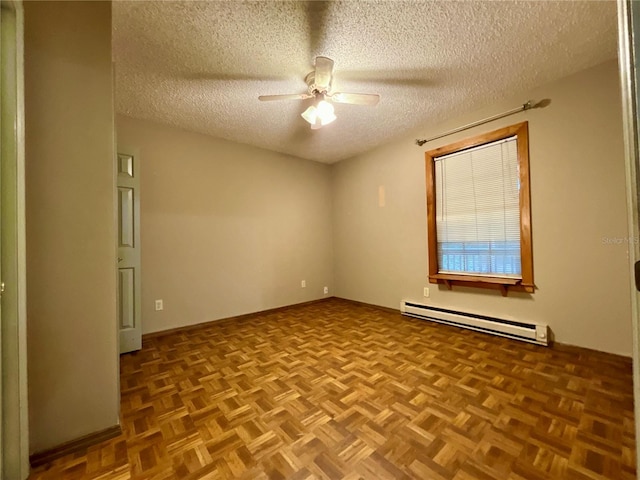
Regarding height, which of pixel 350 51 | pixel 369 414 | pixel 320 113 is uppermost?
pixel 350 51

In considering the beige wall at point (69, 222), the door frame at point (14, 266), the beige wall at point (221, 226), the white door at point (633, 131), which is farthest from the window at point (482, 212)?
the door frame at point (14, 266)

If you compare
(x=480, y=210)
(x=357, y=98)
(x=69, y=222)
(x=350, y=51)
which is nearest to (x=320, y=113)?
(x=357, y=98)

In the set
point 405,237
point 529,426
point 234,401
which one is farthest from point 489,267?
point 234,401

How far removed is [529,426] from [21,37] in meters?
3.09

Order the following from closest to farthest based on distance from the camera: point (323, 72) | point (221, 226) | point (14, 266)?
point (14, 266) < point (323, 72) < point (221, 226)

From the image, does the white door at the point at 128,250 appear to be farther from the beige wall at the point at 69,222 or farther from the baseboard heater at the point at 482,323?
the baseboard heater at the point at 482,323

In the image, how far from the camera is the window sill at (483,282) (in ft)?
8.32

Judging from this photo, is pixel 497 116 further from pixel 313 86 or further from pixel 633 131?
pixel 633 131

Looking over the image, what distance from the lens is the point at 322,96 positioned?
218 centimetres

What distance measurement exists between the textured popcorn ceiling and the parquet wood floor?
243 cm

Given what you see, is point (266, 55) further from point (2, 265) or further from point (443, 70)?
point (2, 265)

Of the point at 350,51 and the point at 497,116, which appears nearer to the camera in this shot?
the point at 350,51

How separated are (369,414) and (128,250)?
2.53 metres

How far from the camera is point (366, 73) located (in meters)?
2.16
